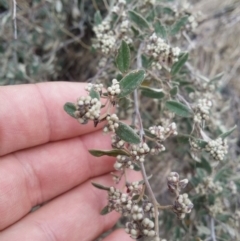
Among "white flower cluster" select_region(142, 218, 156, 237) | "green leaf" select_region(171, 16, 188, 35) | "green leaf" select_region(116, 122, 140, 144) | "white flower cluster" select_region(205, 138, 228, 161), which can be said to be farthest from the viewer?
"green leaf" select_region(171, 16, 188, 35)

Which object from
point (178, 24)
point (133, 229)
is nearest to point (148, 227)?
point (133, 229)

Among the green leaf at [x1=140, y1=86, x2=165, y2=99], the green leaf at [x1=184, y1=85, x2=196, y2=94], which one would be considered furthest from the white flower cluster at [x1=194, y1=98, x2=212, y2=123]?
the green leaf at [x1=184, y1=85, x2=196, y2=94]

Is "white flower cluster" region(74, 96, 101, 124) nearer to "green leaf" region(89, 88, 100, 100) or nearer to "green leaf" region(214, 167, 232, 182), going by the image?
"green leaf" region(89, 88, 100, 100)

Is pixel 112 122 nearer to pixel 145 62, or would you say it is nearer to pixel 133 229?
pixel 133 229

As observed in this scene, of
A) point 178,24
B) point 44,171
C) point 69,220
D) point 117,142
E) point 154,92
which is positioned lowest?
point 69,220

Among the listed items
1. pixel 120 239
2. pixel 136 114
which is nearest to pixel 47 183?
pixel 120 239

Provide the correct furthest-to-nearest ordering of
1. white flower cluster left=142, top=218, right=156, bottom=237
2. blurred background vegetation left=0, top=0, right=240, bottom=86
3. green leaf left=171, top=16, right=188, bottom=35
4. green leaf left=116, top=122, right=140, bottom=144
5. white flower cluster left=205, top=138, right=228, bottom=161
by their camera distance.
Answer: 1. blurred background vegetation left=0, top=0, right=240, bottom=86
2. green leaf left=171, top=16, right=188, bottom=35
3. white flower cluster left=205, top=138, right=228, bottom=161
4. green leaf left=116, top=122, right=140, bottom=144
5. white flower cluster left=142, top=218, right=156, bottom=237
